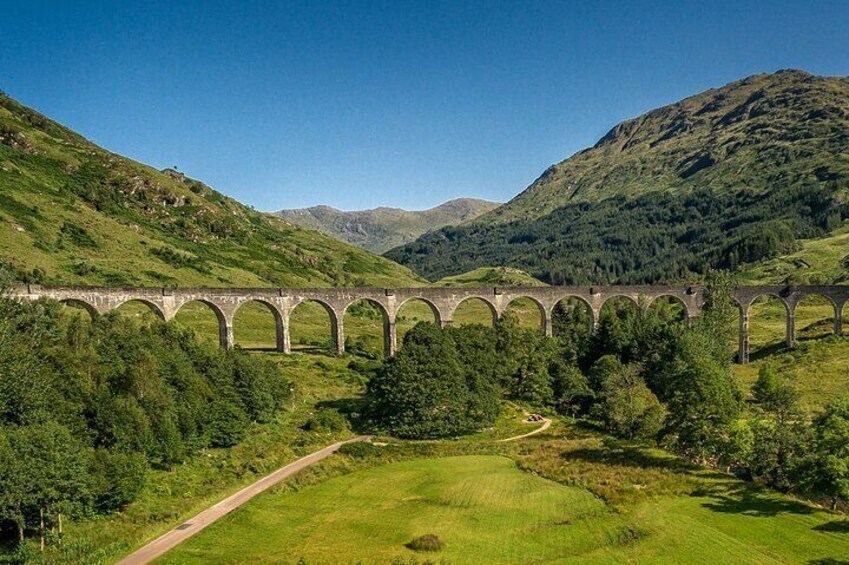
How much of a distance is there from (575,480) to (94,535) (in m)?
28.7

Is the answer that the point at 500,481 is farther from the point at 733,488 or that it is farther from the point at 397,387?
the point at 397,387

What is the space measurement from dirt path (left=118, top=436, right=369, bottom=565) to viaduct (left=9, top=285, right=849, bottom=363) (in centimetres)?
3643

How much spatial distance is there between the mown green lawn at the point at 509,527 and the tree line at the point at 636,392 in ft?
15.0

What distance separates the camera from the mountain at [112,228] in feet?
382

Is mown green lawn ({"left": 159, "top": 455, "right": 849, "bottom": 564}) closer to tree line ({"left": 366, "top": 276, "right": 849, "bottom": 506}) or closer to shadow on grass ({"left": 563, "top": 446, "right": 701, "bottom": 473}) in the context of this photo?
tree line ({"left": 366, "top": 276, "right": 849, "bottom": 506})

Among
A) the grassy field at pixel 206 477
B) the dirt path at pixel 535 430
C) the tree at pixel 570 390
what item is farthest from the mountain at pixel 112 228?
the tree at pixel 570 390

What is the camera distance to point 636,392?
213 feet

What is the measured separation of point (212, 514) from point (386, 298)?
183 ft

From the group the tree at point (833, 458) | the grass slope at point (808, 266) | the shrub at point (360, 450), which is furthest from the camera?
the grass slope at point (808, 266)

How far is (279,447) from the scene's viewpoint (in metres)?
52.7

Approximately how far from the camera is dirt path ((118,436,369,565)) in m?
31.2

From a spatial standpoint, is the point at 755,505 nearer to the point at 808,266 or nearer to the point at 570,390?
the point at 570,390

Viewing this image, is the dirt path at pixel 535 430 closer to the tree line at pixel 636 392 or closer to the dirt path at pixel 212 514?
the tree line at pixel 636 392

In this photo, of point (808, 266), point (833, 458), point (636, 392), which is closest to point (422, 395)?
point (636, 392)
